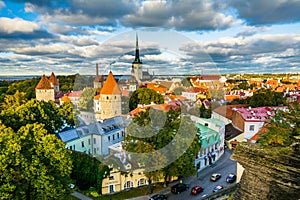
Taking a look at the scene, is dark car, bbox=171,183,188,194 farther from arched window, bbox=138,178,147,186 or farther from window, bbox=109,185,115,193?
window, bbox=109,185,115,193

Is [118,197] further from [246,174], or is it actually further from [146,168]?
[246,174]

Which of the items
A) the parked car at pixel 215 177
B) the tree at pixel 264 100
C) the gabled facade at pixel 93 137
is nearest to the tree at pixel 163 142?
the parked car at pixel 215 177

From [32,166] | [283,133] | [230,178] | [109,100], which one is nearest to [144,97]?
[109,100]

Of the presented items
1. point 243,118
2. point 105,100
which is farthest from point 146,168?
point 243,118

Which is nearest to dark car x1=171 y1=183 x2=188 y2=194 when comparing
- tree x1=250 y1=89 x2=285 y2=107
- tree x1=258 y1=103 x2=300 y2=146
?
tree x1=258 y1=103 x2=300 y2=146

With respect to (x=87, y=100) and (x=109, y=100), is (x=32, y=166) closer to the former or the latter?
(x=87, y=100)

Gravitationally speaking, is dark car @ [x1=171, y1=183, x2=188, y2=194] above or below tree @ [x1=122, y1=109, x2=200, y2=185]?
below

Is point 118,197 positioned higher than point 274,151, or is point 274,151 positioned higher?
point 274,151
